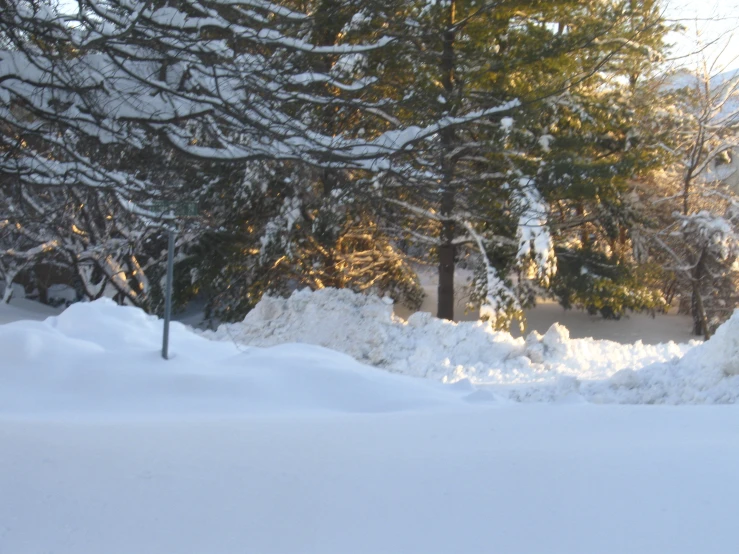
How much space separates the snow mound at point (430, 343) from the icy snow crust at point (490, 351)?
2cm

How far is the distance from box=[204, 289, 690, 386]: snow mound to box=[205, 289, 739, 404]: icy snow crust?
2 cm

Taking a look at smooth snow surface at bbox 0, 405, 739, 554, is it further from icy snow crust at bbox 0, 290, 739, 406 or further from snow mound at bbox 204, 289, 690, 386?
snow mound at bbox 204, 289, 690, 386

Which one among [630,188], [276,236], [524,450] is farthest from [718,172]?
[524,450]

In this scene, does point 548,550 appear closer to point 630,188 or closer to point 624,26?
point 624,26

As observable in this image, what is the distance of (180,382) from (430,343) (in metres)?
6.84

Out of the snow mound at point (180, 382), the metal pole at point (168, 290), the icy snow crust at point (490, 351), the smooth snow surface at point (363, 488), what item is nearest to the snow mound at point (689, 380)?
the icy snow crust at point (490, 351)

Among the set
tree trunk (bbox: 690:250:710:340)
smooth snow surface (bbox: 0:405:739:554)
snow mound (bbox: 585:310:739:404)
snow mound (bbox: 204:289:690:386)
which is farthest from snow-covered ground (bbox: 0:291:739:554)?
tree trunk (bbox: 690:250:710:340)

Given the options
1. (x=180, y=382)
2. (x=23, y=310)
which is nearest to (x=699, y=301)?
(x=180, y=382)

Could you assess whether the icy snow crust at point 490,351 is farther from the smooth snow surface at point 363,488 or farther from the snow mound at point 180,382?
the smooth snow surface at point 363,488

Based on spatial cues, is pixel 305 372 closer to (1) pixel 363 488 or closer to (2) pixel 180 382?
(2) pixel 180 382

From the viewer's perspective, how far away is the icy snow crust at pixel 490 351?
8.32 metres

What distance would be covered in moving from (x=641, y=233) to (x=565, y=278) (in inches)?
142

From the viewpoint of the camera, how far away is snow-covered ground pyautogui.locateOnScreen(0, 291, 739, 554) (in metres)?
3.30

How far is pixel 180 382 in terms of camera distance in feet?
20.6
